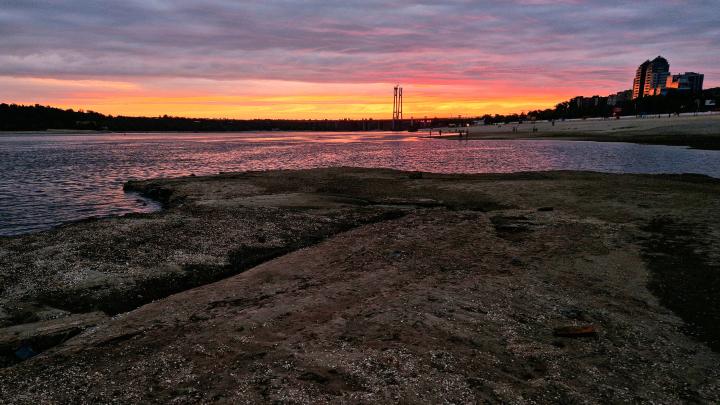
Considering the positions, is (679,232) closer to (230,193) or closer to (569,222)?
(569,222)

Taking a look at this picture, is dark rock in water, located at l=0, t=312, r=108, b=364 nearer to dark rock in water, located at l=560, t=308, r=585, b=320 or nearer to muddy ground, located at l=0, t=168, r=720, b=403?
muddy ground, located at l=0, t=168, r=720, b=403

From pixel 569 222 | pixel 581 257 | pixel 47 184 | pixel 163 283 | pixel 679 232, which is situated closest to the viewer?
pixel 163 283

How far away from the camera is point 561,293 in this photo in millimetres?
9875

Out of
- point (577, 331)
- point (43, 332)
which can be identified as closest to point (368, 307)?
point (577, 331)

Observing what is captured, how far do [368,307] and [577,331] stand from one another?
4060 mm

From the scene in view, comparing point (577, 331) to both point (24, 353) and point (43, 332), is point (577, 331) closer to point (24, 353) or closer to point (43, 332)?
point (24, 353)

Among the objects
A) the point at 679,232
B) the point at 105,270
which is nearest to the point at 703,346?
the point at 679,232

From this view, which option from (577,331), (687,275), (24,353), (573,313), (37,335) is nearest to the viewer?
(24,353)

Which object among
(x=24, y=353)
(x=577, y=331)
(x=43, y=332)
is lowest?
(x=24, y=353)

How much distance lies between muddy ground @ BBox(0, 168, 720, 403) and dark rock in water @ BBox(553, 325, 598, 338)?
0.15 ft

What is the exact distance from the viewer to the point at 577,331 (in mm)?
7871

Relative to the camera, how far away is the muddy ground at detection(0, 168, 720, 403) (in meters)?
6.31

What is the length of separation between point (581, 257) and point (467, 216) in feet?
21.4

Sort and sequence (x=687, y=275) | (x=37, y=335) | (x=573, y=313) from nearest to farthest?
1. (x=37, y=335)
2. (x=573, y=313)
3. (x=687, y=275)
